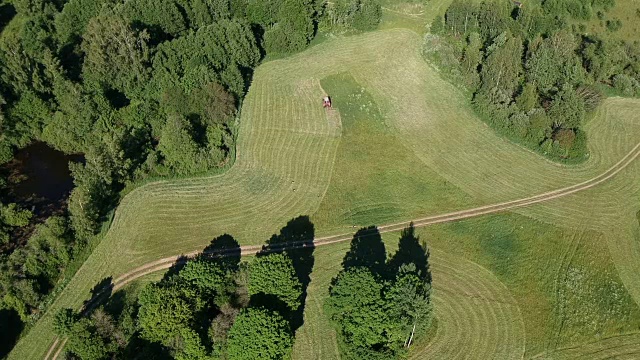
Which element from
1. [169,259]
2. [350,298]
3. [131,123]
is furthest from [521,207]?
[131,123]

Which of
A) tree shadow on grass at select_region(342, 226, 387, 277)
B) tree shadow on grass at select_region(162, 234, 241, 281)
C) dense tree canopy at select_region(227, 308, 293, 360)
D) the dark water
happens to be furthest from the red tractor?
dense tree canopy at select_region(227, 308, 293, 360)

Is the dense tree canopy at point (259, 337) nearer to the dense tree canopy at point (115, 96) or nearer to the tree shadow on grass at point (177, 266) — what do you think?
the dense tree canopy at point (115, 96)

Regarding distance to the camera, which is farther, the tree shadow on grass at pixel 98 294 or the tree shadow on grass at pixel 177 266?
the tree shadow on grass at pixel 177 266

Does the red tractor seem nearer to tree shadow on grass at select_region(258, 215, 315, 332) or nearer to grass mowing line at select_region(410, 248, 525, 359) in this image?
tree shadow on grass at select_region(258, 215, 315, 332)

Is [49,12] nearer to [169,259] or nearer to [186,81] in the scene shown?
[186,81]

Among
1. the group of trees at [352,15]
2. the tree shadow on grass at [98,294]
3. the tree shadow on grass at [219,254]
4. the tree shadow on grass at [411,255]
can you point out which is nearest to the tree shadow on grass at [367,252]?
the tree shadow on grass at [411,255]

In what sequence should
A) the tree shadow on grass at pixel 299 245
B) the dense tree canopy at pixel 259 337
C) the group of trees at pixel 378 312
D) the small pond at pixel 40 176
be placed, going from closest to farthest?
the dense tree canopy at pixel 259 337, the group of trees at pixel 378 312, the tree shadow on grass at pixel 299 245, the small pond at pixel 40 176

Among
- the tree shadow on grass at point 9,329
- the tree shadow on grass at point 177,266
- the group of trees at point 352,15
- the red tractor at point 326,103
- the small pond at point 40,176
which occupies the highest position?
the group of trees at point 352,15
